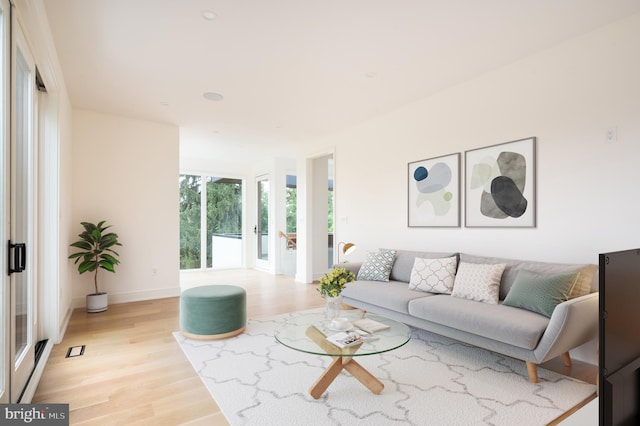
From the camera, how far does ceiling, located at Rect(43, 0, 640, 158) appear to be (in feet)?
8.12

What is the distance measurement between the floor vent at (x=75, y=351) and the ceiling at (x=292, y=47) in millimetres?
2701

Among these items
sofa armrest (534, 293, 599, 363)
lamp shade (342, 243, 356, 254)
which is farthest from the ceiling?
sofa armrest (534, 293, 599, 363)

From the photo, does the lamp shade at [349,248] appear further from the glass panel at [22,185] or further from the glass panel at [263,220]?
the glass panel at [263,220]

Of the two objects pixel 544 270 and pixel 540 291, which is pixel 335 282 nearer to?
pixel 540 291

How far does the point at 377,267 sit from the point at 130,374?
2.63 m

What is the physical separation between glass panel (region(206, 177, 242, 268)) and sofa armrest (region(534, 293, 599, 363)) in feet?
22.6

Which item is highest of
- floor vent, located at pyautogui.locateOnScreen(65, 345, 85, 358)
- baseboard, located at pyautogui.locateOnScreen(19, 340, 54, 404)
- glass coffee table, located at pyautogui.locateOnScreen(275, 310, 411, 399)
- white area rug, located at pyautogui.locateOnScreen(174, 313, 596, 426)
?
glass coffee table, located at pyautogui.locateOnScreen(275, 310, 411, 399)

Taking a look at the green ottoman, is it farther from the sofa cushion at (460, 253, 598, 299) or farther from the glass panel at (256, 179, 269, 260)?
the glass panel at (256, 179, 269, 260)

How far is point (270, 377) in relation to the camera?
2541mm

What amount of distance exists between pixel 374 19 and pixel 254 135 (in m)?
3.67

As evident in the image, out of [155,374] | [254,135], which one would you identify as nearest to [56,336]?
[155,374]

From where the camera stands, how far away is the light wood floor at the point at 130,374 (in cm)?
209

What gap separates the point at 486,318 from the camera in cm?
254

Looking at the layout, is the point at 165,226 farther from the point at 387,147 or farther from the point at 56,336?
the point at 387,147
